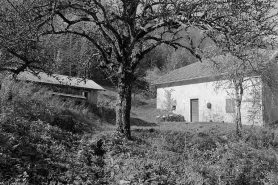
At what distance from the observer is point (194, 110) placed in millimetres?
25031

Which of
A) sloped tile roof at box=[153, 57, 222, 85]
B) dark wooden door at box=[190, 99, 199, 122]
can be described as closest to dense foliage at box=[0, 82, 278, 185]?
dark wooden door at box=[190, 99, 199, 122]

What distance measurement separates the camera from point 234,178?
659cm

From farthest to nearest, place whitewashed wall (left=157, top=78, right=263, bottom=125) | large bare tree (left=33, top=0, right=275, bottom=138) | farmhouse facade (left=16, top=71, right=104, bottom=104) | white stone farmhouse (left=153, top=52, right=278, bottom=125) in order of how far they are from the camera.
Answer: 1. whitewashed wall (left=157, top=78, right=263, bottom=125)
2. white stone farmhouse (left=153, top=52, right=278, bottom=125)
3. farmhouse facade (left=16, top=71, right=104, bottom=104)
4. large bare tree (left=33, top=0, right=275, bottom=138)

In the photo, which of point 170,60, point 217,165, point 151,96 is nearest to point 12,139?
point 217,165

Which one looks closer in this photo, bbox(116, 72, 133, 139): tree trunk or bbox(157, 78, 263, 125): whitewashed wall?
bbox(116, 72, 133, 139): tree trunk

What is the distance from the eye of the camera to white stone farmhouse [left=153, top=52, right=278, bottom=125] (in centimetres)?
1920

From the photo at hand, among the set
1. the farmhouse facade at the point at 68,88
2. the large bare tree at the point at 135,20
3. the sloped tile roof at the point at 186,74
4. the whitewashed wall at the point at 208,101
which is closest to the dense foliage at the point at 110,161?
the large bare tree at the point at 135,20

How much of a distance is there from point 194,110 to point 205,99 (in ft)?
5.47

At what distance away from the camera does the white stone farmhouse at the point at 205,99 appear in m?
19.2

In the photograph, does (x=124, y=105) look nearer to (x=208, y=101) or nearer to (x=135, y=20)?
(x=135, y=20)

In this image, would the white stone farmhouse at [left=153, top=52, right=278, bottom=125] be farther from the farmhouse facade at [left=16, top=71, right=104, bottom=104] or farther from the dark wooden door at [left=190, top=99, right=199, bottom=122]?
the farmhouse facade at [left=16, top=71, right=104, bottom=104]

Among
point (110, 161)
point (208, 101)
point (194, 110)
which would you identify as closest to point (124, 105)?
point (110, 161)

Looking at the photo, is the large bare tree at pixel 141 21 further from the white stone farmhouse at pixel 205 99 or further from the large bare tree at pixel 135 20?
the white stone farmhouse at pixel 205 99

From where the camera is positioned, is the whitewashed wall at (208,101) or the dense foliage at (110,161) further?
the whitewashed wall at (208,101)
